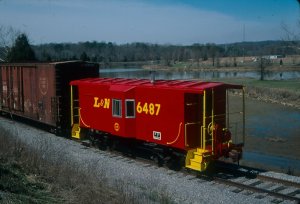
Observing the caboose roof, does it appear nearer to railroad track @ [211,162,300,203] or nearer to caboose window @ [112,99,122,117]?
caboose window @ [112,99,122,117]

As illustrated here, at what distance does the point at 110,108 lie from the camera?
17656 mm

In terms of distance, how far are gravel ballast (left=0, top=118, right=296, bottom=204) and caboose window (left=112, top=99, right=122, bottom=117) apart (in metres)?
1.84

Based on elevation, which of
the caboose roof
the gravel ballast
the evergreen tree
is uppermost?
the evergreen tree

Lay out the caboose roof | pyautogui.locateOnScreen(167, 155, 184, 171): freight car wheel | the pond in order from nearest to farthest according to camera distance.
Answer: the caboose roof < pyautogui.locateOnScreen(167, 155, 184, 171): freight car wheel < the pond

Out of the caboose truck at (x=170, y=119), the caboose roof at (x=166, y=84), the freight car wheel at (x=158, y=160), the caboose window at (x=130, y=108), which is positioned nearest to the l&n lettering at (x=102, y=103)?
the caboose truck at (x=170, y=119)

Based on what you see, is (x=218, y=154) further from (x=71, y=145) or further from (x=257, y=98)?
(x=257, y=98)

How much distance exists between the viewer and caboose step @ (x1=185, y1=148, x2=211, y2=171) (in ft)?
45.2

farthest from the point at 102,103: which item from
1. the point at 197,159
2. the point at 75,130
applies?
the point at 197,159

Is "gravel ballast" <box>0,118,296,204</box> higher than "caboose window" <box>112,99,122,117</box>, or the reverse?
"caboose window" <box>112,99,122,117</box>

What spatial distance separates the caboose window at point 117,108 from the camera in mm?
16969

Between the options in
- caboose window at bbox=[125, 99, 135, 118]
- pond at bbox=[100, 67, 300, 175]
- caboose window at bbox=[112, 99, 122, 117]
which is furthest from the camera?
pond at bbox=[100, 67, 300, 175]

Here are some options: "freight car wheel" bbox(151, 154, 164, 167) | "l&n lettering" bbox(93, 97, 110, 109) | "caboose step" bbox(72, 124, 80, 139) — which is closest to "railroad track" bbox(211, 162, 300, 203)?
"freight car wheel" bbox(151, 154, 164, 167)

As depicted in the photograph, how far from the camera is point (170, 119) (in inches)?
587

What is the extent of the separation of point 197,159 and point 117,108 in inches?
185
